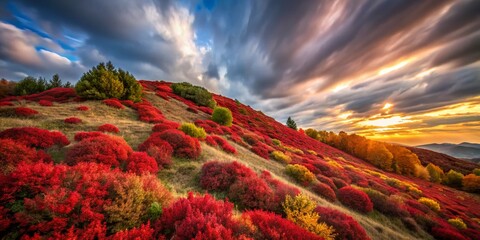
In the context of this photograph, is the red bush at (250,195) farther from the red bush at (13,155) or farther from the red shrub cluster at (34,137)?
→ the red shrub cluster at (34,137)

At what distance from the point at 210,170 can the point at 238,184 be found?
1629mm

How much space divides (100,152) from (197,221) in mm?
6227

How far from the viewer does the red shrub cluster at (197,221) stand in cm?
318

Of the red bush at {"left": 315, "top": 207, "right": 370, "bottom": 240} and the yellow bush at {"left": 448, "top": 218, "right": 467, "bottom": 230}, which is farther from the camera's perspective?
the yellow bush at {"left": 448, "top": 218, "right": 467, "bottom": 230}

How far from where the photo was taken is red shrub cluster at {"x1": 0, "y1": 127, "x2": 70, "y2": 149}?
706 cm

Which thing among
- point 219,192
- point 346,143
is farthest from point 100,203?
point 346,143

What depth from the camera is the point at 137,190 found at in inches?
158

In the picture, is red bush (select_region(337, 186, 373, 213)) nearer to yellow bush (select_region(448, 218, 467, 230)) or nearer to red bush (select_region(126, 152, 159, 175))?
yellow bush (select_region(448, 218, 467, 230))

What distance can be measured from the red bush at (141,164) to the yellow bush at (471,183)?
64.2 meters

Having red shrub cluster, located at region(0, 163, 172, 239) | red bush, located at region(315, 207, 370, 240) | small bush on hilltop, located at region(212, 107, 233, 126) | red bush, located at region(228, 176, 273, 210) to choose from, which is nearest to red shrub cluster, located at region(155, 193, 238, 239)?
red shrub cluster, located at region(0, 163, 172, 239)

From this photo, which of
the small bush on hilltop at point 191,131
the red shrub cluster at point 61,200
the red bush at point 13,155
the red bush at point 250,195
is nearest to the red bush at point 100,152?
the red bush at point 13,155

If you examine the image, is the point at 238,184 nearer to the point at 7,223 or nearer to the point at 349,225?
the point at 349,225

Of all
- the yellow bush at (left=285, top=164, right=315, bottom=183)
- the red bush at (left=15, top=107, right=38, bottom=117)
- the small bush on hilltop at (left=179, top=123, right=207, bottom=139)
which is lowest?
the yellow bush at (left=285, top=164, right=315, bottom=183)

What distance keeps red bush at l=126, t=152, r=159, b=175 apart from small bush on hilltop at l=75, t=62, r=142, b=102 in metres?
14.3
